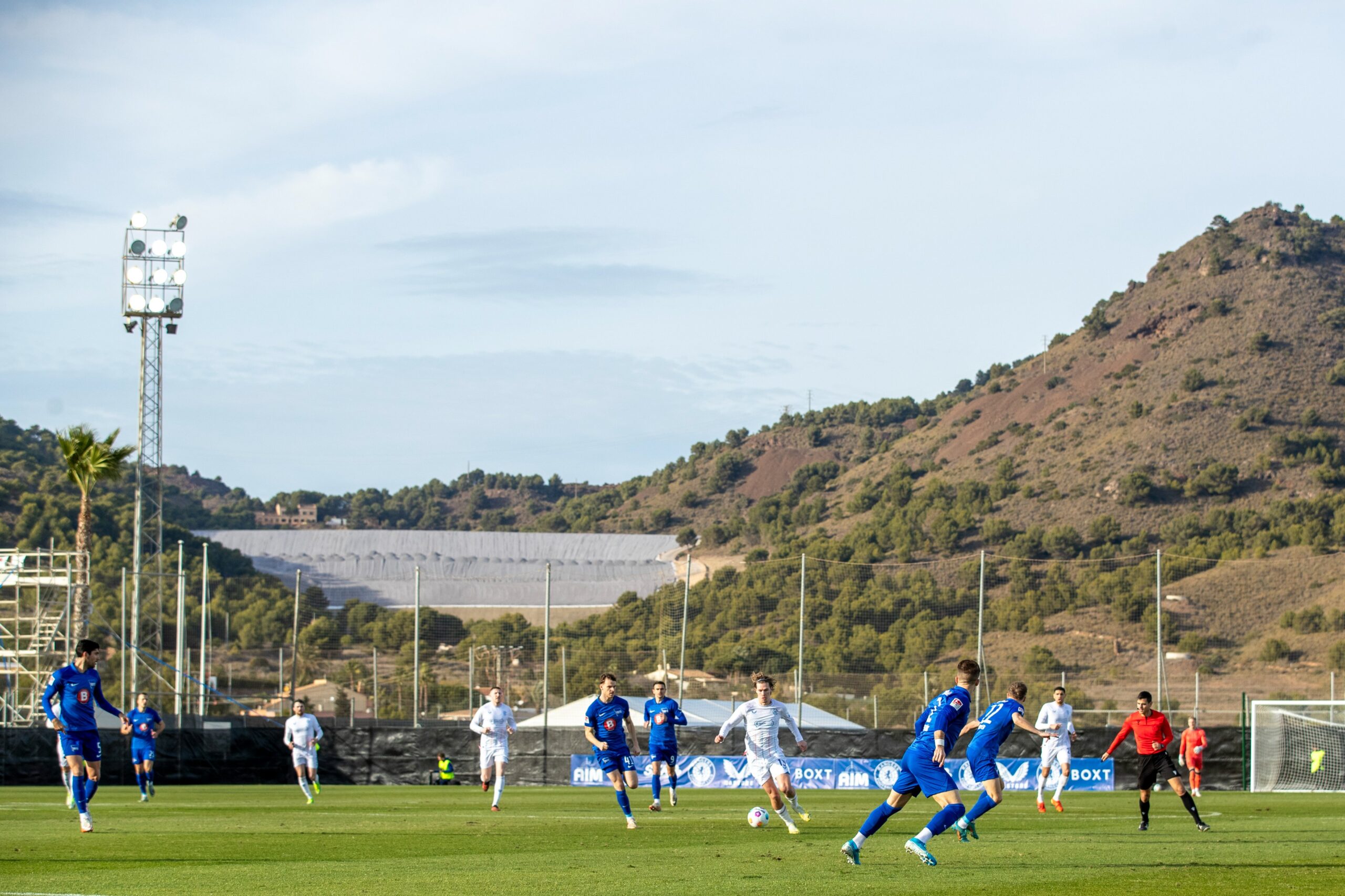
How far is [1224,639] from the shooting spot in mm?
56406

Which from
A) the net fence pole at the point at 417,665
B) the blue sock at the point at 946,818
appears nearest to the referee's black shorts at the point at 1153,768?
the blue sock at the point at 946,818

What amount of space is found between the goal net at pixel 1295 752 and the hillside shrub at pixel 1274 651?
22672 mm

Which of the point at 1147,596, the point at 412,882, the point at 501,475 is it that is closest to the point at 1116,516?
the point at 1147,596

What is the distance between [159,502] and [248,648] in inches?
708

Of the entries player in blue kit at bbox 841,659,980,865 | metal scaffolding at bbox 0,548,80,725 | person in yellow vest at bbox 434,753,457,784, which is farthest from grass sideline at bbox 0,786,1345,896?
metal scaffolding at bbox 0,548,80,725

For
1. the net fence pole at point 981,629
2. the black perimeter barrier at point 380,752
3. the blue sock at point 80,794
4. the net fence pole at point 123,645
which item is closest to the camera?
the blue sock at point 80,794

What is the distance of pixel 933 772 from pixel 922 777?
Answer: 0.36 ft

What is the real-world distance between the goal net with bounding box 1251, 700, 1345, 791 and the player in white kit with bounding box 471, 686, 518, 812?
18622 mm

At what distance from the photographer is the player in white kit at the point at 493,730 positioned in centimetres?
2281

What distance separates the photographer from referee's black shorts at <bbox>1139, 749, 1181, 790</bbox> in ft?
63.1

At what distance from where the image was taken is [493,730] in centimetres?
2294

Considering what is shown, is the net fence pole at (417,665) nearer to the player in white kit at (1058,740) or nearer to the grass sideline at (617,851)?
the grass sideline at (617,851)

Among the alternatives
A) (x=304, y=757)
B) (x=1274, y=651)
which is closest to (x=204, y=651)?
(x=304, y=757)

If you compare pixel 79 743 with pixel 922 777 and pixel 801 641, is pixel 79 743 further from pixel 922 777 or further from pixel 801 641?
pixel 801 641
